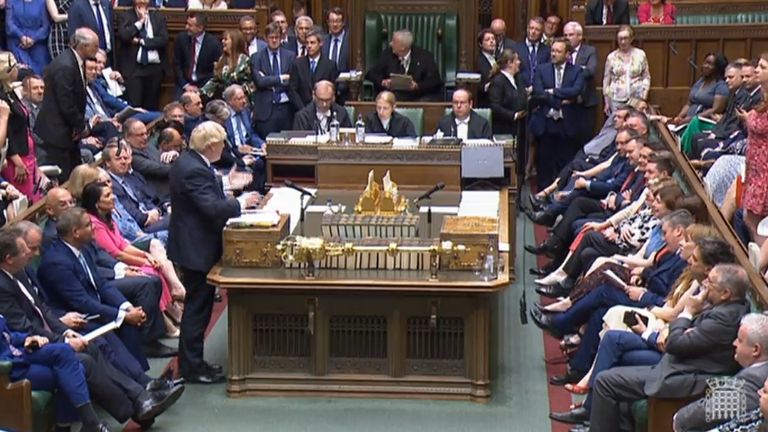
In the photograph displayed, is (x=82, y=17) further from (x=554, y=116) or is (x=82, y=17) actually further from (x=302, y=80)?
(x=554, y=116)

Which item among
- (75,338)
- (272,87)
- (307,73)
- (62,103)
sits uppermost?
(307,73)

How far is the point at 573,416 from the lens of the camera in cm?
764

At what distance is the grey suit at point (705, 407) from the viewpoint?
238 inches

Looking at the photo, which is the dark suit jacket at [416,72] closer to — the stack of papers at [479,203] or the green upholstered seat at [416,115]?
the green upholstered seat at [416,115]

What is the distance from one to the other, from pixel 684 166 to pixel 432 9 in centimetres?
543

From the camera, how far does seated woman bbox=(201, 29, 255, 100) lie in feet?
44.3

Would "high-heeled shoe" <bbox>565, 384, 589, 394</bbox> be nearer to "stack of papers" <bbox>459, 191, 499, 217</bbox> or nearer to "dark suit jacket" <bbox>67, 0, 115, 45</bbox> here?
"stack of papers" <bbox>459, 191, 499, 217</bbox>

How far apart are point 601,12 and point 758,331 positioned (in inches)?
351

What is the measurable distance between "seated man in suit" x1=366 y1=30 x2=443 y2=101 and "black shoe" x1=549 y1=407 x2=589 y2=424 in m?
6.29

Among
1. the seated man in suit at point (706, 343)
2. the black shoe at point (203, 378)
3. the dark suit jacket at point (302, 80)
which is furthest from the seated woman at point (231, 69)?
the seated man in suit at point (706, 343)

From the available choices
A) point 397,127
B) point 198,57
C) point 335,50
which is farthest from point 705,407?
point 198,57

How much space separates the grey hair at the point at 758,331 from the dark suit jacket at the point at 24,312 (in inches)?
132

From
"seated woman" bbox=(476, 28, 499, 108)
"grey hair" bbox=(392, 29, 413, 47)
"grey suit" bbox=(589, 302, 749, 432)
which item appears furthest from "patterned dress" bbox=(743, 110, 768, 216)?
"grey hair" bbox=(392, 29, 413, 47)

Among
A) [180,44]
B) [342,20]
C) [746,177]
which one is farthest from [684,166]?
[180,44]
